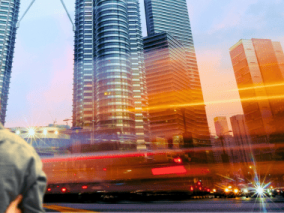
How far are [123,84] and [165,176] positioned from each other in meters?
78.3

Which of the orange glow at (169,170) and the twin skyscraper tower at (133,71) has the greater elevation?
the twin skyscraper tower at (133,71)

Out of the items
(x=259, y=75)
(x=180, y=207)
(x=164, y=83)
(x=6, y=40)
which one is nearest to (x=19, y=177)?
(x=180, y=207)

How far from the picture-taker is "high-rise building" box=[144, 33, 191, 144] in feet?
392

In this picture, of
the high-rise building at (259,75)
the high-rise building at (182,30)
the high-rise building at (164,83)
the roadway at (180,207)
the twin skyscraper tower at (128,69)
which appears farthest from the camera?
the high-rise building at (182,30)

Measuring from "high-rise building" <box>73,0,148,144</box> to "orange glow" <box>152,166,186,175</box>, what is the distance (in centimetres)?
6150

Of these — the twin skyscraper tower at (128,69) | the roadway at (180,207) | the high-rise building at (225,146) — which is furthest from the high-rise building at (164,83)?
the roadway at (180,207)

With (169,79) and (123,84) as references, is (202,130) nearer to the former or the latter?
(169,79)

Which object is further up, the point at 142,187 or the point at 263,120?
the point at 263,120

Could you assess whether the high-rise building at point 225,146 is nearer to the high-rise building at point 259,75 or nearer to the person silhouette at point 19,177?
the high-rise building at point 259,75

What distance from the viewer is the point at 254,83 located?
125000 millimetres

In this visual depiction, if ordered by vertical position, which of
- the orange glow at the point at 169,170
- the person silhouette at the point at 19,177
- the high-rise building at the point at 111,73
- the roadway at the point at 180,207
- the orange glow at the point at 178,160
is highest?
the high-rise building at the point at 111,73

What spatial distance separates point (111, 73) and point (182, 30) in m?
97.0

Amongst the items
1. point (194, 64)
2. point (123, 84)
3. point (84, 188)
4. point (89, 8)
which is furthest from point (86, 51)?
point (84, 188)

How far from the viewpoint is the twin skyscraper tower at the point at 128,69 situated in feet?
281
